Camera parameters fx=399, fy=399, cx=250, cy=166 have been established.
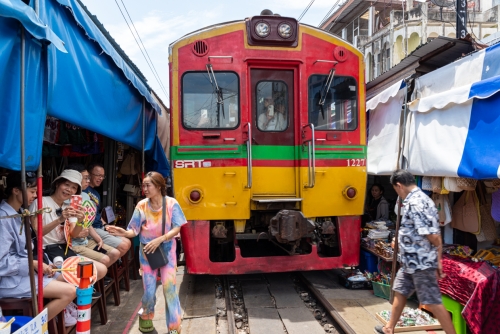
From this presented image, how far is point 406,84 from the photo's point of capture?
16.7 feet

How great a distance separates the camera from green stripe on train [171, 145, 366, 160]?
16.3ft

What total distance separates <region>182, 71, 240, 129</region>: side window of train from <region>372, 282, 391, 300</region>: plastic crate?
2.65m

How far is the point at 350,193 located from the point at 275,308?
1762mm

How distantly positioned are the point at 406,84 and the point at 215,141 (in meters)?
2.54

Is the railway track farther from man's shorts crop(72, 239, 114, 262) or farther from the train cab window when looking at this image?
the train cab window

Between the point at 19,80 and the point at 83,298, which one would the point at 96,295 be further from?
the point at 19,80

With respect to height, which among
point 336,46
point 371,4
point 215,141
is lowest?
point 215,141

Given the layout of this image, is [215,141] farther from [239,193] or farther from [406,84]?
[406,84]

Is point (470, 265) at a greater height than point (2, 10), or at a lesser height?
lesser

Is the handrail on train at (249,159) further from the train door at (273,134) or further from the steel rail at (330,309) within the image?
the steel rail at (330,309)

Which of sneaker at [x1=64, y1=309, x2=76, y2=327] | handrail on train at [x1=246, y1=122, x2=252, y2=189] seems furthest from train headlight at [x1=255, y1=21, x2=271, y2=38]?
sneaker at [x1=64, y1=309, x2=76, y2=327]

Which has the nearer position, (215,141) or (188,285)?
(215,141)

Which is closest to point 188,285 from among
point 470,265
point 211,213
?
point 211,213

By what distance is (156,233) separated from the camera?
12.3 feet
